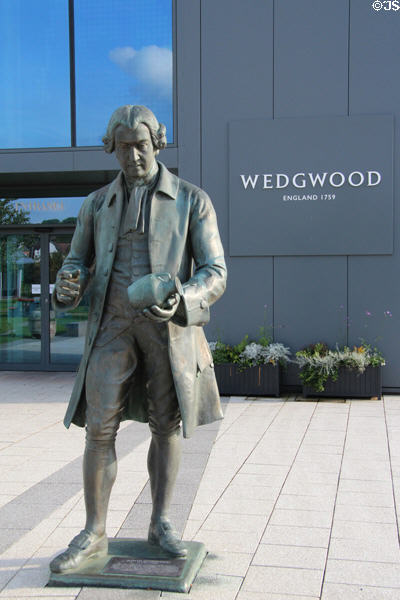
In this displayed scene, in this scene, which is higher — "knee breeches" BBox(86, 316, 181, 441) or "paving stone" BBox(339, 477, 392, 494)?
"knee breeches" BBox(86, 316, 181, 441)

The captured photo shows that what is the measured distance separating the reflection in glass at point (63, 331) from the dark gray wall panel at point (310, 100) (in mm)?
3901

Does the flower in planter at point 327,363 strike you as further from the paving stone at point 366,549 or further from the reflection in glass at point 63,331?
the paving stone at point 366,549

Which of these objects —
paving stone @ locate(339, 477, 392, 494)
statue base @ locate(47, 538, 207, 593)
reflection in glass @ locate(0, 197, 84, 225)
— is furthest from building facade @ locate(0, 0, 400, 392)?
statue base @ locate(47, 538, 207, 593)

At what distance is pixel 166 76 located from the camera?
985cm

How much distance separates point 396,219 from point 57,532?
6704mm

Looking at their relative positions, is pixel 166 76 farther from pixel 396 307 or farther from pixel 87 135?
pixel 396 307

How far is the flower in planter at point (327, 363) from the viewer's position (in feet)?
28.2

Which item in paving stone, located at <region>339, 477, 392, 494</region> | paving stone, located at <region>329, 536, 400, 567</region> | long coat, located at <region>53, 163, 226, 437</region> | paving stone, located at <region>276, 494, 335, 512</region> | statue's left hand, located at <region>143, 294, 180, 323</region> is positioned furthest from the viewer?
paving stone, located at <region>339, 477, 392, 494</region>

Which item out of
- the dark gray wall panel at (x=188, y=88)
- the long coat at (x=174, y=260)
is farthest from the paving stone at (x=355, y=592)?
the dark gray wall panel at (x=188, y=88)

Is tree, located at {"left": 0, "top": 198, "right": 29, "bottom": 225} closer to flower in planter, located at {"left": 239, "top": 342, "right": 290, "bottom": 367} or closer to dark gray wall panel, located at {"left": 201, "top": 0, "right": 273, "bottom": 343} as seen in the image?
dark gray wall panel, located at {"left": 201, "top": 0, "right": 273, "bottom": 343}

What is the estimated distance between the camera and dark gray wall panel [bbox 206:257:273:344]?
30.5 ft

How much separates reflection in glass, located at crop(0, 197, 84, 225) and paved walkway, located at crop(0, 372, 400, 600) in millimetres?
4625
